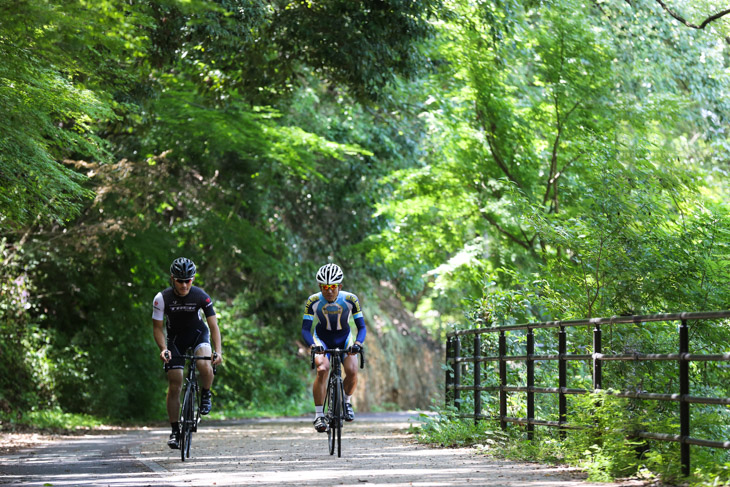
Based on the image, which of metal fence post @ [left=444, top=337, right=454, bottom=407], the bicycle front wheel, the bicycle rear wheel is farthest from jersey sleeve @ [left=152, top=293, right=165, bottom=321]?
metal fence post @ [left=444, top=337, right=454, bottom=407]

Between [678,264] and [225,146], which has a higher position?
[225,146]

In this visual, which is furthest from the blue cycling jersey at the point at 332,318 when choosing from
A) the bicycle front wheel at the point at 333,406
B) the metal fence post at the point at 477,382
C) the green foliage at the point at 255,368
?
the green foliage at the point at 255,368

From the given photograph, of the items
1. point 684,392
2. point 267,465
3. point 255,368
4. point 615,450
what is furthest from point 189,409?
point 255,368

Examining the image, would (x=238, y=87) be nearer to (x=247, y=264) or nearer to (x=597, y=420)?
(x=247, y=264)

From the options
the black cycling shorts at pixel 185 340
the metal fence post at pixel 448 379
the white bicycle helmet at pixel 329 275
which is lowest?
the metal fence post at pixel 448 379

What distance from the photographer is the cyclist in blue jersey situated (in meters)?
12.3

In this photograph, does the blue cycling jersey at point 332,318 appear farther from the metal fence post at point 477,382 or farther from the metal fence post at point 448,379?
the metal fence post at point 448,379

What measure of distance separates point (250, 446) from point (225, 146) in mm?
9661

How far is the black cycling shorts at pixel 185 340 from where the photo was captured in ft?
39.0

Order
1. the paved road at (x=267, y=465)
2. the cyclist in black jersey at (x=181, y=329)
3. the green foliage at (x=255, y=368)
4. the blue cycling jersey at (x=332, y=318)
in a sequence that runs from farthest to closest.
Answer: the green foliage at (x=255, y=368), the blue cycling jersey at (x=332, y=318), the cyclist in black jersey at (x=181, y=329), the paved road at (x=267, y=465)

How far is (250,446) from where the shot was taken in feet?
48.6

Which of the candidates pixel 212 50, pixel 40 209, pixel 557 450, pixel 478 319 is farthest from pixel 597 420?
pixel 212 50

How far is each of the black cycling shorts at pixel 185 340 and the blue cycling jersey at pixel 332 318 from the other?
1.29m

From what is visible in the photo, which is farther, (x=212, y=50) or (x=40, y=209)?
(x=212, y=50)
